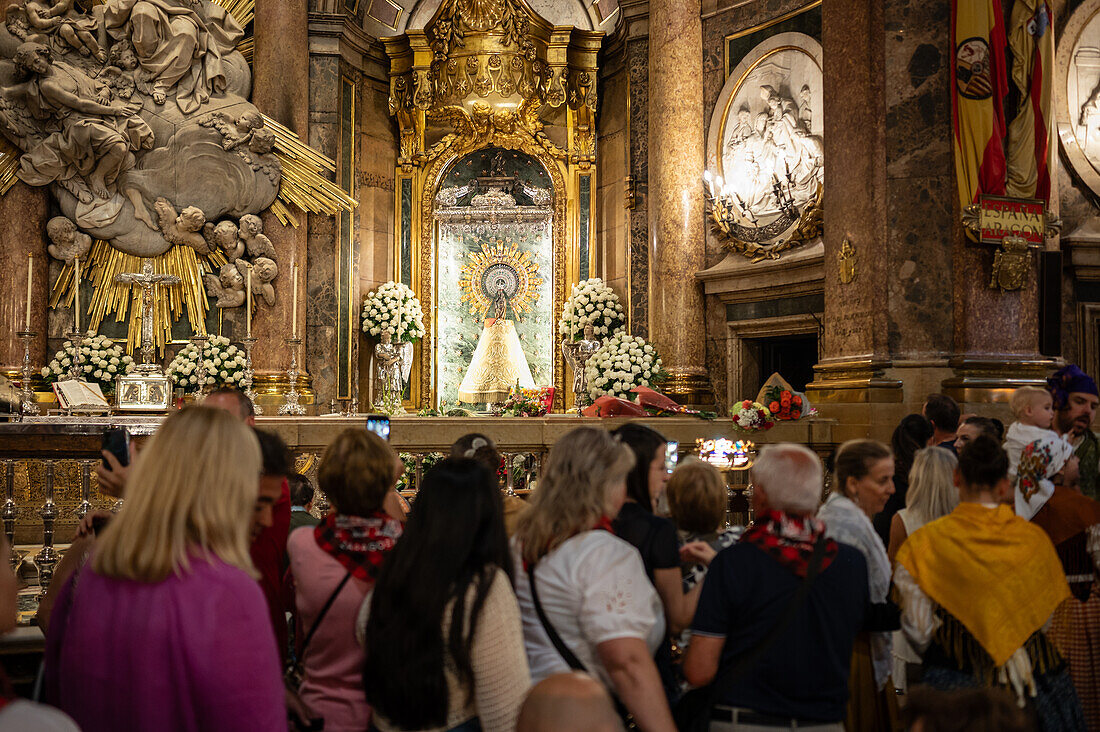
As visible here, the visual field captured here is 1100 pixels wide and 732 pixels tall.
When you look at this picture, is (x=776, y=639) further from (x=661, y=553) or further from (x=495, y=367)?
(x=495, y=367)

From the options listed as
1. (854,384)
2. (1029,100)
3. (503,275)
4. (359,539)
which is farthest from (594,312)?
(359,539)

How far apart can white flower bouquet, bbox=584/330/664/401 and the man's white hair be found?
9.89 m

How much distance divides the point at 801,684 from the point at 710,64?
509 inches

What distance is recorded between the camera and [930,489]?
419 cm

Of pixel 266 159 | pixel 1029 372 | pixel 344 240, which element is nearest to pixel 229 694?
pixel 1029 372

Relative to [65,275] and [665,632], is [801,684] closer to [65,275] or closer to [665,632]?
[665,632]

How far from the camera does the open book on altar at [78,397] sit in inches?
381

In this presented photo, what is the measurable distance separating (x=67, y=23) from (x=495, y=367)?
7.91m

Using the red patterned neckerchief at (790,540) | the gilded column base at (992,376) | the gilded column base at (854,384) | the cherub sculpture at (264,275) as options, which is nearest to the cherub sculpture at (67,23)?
the cherub sculpture at (264,275)

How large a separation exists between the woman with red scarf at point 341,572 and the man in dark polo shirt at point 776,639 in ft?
3.39

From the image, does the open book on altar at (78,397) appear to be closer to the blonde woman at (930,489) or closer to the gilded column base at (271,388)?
the gilded column base at (271,388)

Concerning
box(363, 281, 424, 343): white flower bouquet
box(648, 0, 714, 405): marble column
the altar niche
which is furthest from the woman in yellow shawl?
the altar niche

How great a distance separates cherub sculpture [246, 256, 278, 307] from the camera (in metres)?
13.5

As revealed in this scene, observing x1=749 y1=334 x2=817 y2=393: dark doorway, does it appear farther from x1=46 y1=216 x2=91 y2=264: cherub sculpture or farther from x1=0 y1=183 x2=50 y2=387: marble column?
x1=0 y1=183 x2=50 y2=387: marble column
